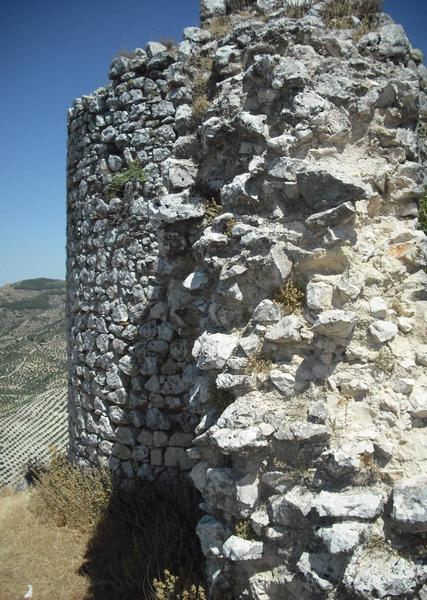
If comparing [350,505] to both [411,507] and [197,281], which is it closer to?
[411,507]

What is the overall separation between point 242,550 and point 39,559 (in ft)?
12.4

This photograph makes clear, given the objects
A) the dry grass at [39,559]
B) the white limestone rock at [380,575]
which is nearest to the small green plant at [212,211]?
the white limestone rock at [380,575]

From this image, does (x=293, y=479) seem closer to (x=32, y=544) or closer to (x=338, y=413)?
(x=338, y=413)

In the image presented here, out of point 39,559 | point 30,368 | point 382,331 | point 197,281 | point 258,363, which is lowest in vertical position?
point 30,368

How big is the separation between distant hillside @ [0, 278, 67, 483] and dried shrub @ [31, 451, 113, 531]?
458 inches

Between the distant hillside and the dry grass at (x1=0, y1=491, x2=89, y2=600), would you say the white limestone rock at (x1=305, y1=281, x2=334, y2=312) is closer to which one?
the dry grass at (x1=0, y1=491, x2=89, y2=600)

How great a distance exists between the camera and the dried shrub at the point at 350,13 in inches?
156

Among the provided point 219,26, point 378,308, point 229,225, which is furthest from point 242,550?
point 219,26

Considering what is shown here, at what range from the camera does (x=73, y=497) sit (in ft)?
20.3

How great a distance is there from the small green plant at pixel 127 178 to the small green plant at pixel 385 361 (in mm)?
4081

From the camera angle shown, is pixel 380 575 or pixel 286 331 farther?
pixel 286 331

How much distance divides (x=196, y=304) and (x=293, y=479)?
164cm

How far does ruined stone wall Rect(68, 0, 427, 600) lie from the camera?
2.56m

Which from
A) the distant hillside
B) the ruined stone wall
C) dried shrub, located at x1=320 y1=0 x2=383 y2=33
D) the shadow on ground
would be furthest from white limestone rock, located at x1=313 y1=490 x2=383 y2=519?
the distant hillside
